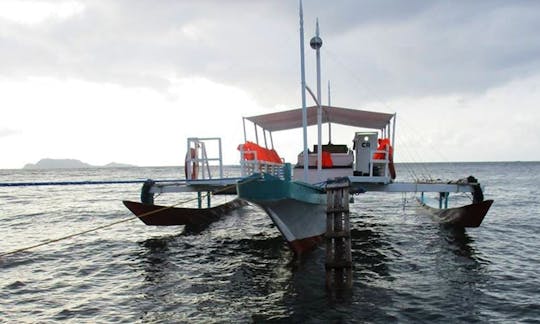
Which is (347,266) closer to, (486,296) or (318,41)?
(486,296)

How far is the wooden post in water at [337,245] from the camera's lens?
902 centimetres

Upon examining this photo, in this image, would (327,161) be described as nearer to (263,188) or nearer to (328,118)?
(328,118)

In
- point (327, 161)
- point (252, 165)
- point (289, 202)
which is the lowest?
point (289, 202)

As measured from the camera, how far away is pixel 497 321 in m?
7.62

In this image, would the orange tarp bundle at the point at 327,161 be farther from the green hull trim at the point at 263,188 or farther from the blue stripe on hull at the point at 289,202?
the green hull trim at the point at 263,188

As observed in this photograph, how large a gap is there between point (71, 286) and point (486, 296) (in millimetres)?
10017

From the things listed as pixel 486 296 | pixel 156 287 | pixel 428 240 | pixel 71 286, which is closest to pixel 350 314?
pixel 486 296

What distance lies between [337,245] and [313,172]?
6435 millimetres

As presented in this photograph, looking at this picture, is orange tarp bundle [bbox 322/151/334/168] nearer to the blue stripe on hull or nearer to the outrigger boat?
the outrigger boat

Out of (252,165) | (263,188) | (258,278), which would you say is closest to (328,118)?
(252,165)

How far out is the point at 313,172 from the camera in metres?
15.8

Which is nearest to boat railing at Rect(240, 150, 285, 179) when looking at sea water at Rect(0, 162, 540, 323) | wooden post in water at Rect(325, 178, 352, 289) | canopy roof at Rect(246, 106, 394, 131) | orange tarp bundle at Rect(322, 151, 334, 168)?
wooden post in water at Rect(325, 178, 352, 289)

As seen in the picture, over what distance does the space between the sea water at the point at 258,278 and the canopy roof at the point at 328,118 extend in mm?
4752

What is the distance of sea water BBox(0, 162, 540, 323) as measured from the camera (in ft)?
26.0
